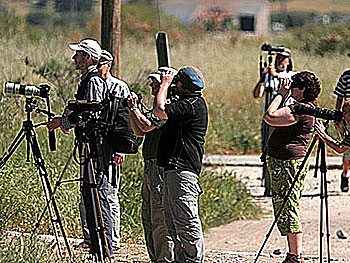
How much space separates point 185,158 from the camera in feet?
16.9

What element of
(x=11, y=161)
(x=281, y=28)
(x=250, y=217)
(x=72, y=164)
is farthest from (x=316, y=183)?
(x=281, y=28)

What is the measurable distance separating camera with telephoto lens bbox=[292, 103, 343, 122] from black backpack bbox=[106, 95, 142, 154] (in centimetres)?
136

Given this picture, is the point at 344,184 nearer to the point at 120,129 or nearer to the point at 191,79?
the point at 120,129

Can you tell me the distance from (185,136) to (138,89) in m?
5.91

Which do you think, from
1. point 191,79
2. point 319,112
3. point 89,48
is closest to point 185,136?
point 191,79

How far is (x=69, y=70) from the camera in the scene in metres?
11.3

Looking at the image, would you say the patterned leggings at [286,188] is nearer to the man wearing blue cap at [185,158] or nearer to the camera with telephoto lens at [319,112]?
the camera with telephoto lens at [319,112]

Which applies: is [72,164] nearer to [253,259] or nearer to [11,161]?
[11,161]

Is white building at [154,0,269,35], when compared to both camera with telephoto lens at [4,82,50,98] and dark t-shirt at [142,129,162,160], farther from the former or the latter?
dark t-shirt at [142,129,162,160]

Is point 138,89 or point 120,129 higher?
point 120,129

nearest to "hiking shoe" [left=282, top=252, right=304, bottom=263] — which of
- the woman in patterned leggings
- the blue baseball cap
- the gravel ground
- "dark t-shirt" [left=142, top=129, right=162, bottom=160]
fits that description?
the woman in patterned leggings

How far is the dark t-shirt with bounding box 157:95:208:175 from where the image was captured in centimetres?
510

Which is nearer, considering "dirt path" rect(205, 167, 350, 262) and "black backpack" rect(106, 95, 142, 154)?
"black backpack" rect(106, 95, 142, 154)

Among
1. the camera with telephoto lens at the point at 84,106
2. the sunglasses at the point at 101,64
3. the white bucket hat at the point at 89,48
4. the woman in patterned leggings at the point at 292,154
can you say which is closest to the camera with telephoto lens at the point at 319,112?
the woman in patterned leggings at the point at 292,154
